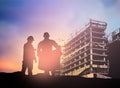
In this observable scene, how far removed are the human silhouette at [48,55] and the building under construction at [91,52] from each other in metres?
50.4

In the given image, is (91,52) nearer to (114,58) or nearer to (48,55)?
(114,58)

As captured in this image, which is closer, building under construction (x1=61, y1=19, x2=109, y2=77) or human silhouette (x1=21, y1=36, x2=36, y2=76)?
human silhouette (x1=21, y1=36, x2=36, y2=76)

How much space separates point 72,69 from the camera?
74312 millimetres

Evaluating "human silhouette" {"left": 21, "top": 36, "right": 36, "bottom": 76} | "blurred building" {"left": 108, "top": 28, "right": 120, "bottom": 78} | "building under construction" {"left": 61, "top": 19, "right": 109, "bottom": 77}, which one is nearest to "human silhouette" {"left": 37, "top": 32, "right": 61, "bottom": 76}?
"human silhouette" {"left": 21, "top": 36, "right": 36, "bottom": 76}

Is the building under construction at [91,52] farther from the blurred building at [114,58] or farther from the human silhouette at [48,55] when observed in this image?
the human silhouette at [48,55]

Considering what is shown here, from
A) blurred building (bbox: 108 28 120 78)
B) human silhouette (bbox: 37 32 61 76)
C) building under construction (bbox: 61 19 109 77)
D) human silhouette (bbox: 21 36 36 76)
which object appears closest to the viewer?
human silhouette (bbox: 37 32 61 76)

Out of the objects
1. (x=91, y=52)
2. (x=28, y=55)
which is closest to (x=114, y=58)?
(x=28, y=55)

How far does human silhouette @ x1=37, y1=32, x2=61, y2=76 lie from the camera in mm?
9422

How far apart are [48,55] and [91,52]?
54040 mm

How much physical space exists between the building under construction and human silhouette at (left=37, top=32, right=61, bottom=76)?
5037 cm

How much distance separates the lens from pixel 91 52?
62844 mm

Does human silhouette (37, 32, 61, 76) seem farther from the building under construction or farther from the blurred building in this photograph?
the building under construction

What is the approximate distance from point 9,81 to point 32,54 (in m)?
3.10

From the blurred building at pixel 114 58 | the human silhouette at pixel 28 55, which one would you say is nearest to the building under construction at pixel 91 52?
the blurred building at pixel 114 58
